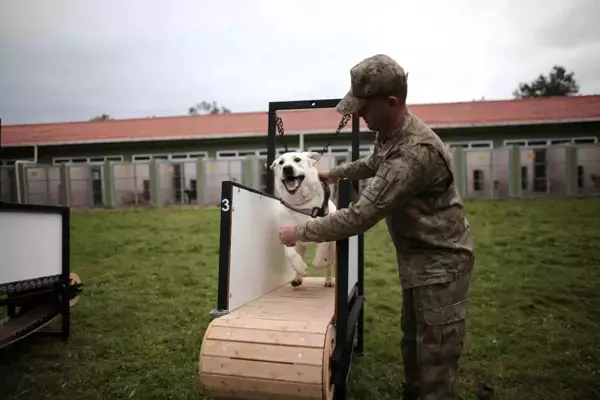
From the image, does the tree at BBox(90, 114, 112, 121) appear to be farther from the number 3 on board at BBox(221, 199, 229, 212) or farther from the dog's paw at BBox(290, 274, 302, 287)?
the number 3 on board at BBox(221, 199, 229, 212)

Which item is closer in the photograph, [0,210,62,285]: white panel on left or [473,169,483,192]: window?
[0,210,62,285]: white panel on left

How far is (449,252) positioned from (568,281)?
465 centimetres

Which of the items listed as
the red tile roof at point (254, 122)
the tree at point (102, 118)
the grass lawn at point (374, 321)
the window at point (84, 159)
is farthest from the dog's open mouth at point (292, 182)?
the tree at point (102, 118)

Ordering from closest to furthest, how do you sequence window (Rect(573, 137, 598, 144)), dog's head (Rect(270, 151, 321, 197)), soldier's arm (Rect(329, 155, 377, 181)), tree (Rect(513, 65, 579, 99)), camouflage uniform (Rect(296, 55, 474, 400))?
1. camouflage uniform (Rect(296, 55, 474, 400))
2. soldier's arm (Rect(329, 155, 377, 181))
3. dog's head (Rect(270, 151, 321, 197))
4. tree (Rect(513, 65, 579, 99))
5. window (Rect(573, 137, 598, 144))

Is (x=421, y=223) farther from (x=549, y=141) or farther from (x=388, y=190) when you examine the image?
(x=549, y=141)

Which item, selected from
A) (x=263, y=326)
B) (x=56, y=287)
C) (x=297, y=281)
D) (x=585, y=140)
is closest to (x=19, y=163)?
(x=56, y=287)

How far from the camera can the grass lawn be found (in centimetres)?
350

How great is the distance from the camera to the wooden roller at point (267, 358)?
2008 millimetres

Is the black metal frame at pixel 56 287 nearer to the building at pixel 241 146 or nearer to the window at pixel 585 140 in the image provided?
the building at pixel 241 146

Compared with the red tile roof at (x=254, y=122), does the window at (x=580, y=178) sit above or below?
below

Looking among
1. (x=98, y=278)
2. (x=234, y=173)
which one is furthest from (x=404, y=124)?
(x=234, y=173)

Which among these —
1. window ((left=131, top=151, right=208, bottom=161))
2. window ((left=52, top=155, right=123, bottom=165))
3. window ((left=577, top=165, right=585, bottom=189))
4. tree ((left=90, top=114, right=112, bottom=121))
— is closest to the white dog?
window ((left=577, top=165, right=585, bottom=189))

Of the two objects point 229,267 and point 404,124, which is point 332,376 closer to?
point 229,267

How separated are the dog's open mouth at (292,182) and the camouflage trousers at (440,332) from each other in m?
1.42
